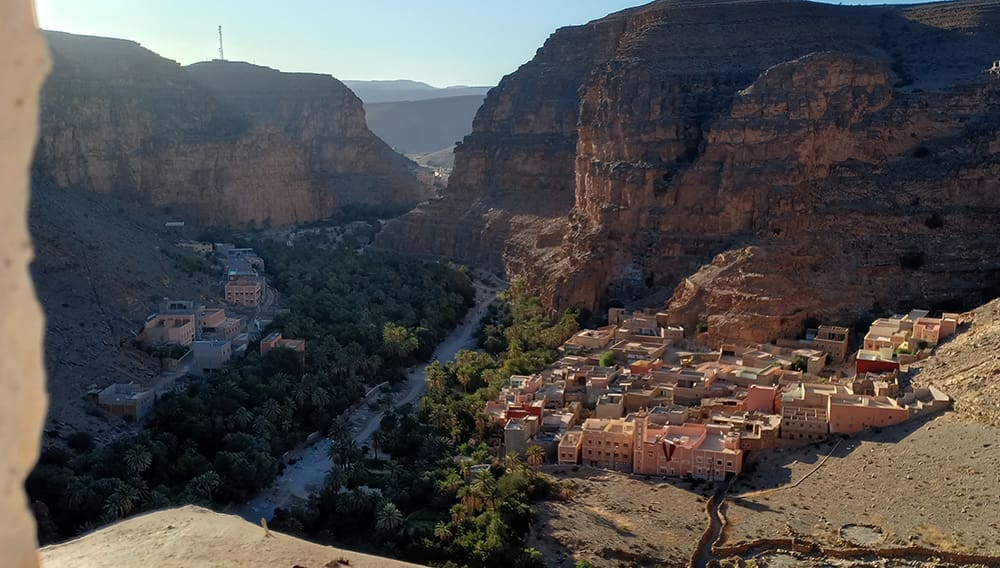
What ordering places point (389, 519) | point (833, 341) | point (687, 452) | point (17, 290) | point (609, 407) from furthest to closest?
point (833, 341) → point (609, 407) → point (687, 452) → point (389, 519) → point (17, 290)

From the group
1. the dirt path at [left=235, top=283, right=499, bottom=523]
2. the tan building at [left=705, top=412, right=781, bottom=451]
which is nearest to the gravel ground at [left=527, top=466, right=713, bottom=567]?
the tan building at [left=705, top=412, right=781, bottom=451]

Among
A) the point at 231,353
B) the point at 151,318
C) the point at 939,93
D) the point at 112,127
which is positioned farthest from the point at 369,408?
the point at 112,127

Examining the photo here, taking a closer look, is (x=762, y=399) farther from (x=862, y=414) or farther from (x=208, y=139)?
(x=208, y=139)

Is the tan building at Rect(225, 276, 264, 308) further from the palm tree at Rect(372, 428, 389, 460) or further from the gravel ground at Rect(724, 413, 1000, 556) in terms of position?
the gravel ground at Rect(724, 413, 1000, 556)

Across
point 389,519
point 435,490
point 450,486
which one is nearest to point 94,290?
point 435,490

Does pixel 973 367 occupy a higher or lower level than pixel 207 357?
higher

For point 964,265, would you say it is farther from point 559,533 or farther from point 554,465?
point 559,533
